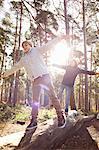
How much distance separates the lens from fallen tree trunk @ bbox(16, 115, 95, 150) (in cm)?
537

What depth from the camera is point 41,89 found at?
5.78m

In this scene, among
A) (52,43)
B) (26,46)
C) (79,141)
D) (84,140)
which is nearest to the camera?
(52,43)

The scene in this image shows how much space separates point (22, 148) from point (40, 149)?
0.39 metres

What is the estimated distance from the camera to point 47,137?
5641 millimetres

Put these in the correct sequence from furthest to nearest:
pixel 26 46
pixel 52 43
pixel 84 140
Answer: pixel 84 140, pixel 26 46, pixel 52 43

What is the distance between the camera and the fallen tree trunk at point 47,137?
5371 mm

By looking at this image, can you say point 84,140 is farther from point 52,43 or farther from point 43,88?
point 52,43

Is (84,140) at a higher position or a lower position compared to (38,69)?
lower

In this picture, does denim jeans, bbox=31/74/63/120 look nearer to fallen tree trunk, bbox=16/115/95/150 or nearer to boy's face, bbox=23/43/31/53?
fallen tree trunk, bbox=16/115/95/150

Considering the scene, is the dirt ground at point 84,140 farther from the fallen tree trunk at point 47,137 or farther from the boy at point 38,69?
the boy at point 38,69

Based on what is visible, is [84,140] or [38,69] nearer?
[38,69]

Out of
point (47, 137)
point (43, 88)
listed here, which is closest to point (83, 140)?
point (47, 137)

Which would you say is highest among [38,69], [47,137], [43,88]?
[38,69]

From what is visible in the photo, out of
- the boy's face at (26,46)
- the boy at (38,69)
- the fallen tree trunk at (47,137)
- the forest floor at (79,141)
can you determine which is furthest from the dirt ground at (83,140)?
the boy's face at (26,46)
